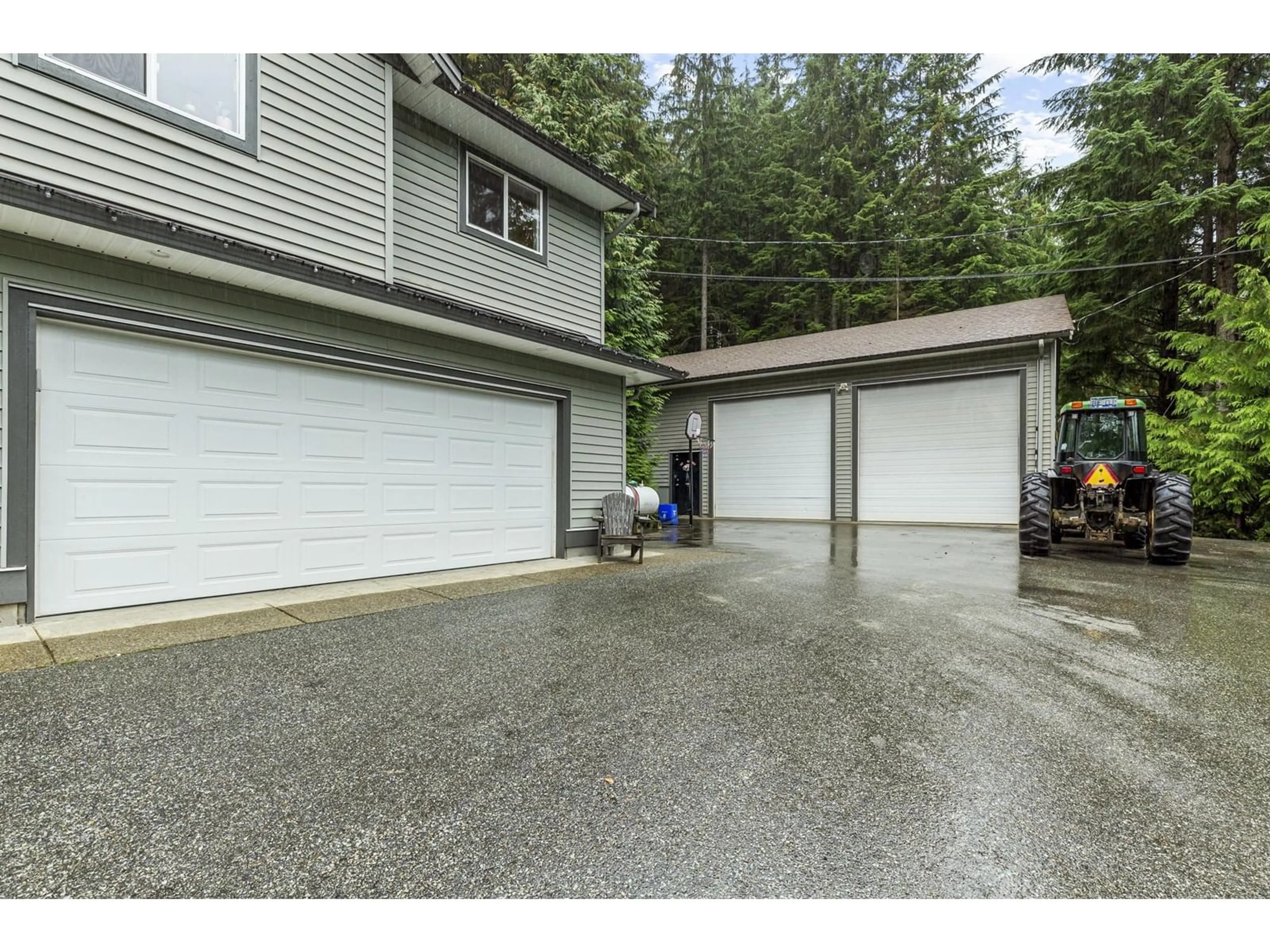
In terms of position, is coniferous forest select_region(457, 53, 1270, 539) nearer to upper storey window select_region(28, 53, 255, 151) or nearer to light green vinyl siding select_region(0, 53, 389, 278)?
light green vinyl siding select_region(0, 53, 389, 278)

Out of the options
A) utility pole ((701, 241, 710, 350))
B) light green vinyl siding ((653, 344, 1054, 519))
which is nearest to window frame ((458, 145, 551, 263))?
light green vinyl siding ((653, 344, 1054, 519))

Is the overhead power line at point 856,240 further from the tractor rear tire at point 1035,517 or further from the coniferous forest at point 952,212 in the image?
the tractor rear tire at point 1035,517

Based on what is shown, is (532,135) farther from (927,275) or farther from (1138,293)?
(927,275)

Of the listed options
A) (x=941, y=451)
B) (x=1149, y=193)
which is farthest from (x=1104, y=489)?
(x=1149, y=193)

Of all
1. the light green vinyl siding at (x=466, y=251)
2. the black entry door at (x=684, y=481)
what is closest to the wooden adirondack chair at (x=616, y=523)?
the light green vinyl siding at (x=466, y=251)

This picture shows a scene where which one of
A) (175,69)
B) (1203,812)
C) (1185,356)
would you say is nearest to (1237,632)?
(1203,812)

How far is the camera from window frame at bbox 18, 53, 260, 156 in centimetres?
393

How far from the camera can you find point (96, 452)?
161 inches

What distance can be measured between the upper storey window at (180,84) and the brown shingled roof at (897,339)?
25.6 ft

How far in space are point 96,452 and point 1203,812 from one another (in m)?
6.18

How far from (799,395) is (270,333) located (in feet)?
40.4

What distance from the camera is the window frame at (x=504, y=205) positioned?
6.86 metres

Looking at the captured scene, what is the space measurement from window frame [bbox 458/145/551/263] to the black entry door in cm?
911
